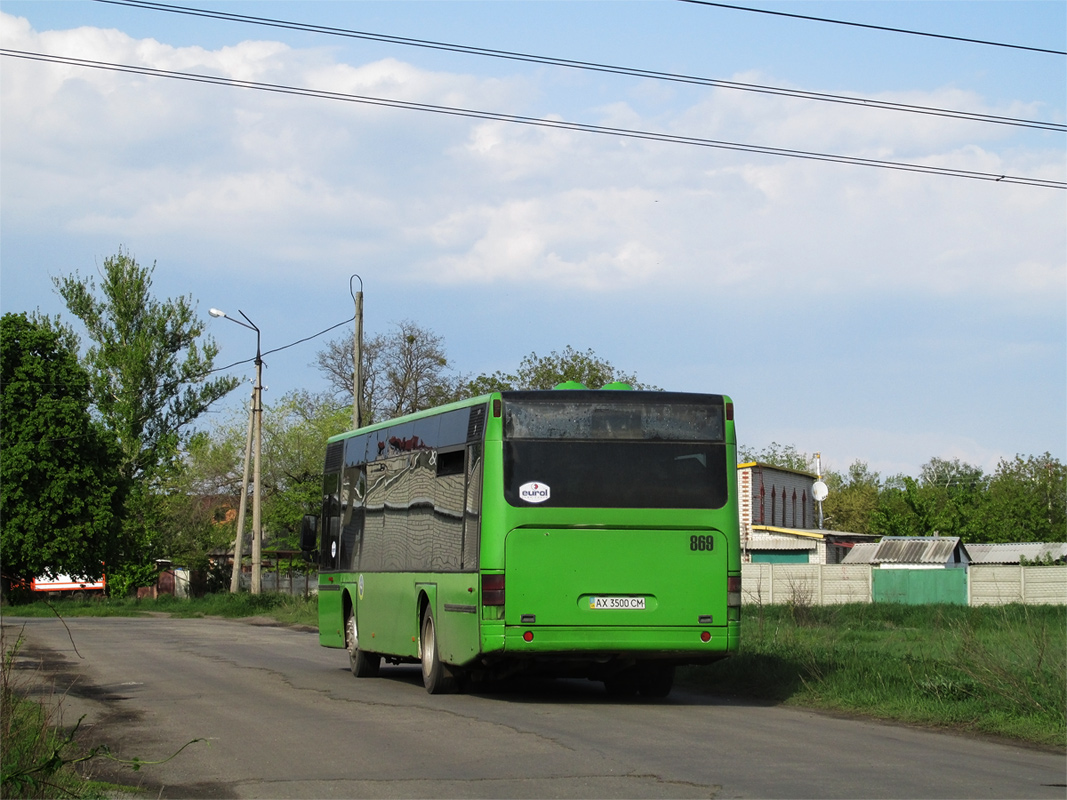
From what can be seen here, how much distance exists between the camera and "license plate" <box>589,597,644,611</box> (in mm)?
13039

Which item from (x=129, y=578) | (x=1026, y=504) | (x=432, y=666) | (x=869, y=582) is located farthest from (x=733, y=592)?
(x=1026, y=504)

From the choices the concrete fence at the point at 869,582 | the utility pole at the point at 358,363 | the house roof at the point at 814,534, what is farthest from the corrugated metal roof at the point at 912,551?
the utility pole at the point at 358,363

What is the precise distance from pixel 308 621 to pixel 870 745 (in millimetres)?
28320

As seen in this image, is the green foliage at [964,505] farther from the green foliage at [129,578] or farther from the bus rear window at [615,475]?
the bus rear window at [615,475]

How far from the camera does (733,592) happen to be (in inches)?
526

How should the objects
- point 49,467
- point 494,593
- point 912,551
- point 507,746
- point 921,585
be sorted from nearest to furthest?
point 507,746
point 494,593
point 921,585
point 49,467
point 912,551

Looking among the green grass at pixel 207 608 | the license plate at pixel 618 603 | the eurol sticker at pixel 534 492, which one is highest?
the eurol sticker at pixel 534 492

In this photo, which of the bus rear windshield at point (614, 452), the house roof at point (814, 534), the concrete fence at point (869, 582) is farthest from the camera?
the house roof at point (814, 534)

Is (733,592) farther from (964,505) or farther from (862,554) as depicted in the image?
(964,505)

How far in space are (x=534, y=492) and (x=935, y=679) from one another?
4536mm

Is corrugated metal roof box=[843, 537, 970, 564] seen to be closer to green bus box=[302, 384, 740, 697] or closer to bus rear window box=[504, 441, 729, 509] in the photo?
green bus box=[302, 384, 740, 697]

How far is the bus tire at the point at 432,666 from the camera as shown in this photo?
14.5 meters

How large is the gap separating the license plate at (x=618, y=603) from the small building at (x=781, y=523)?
4700 cm

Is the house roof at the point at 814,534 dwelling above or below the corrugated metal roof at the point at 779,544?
above
